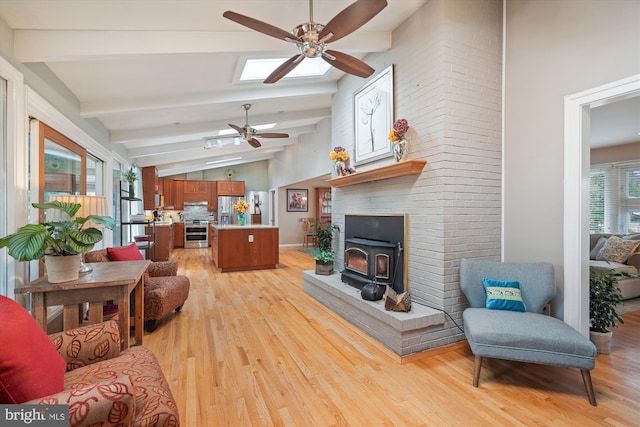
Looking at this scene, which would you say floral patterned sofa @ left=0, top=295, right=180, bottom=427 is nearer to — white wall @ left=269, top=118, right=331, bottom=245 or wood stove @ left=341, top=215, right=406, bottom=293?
wood stove @ left=341, top=215, right=406, bottom=293

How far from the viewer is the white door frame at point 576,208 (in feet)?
7.39

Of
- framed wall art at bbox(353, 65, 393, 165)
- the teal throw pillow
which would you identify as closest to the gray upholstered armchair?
the teal throw pillow

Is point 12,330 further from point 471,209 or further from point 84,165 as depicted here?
point 84,165

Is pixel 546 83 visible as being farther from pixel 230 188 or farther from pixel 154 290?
pixel 230 188

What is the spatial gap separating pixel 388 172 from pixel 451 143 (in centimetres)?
63

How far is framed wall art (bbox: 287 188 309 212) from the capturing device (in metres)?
9.58

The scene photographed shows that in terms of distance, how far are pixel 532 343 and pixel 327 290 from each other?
213cm

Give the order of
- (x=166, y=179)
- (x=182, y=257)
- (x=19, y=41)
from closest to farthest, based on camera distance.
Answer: (x=19, y=41) < (x=182, y=257) < (x=166, y=179)

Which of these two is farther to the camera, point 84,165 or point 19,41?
point 84,165

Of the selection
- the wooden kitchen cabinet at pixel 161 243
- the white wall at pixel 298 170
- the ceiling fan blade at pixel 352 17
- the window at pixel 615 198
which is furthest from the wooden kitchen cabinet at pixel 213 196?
the window at pixel 615 198

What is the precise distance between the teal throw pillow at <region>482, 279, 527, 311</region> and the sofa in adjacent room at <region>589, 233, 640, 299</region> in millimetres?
2425

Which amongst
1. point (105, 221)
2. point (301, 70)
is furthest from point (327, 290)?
point (301, 70)

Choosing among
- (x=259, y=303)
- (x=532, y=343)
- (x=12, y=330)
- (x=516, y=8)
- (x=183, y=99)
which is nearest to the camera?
(x=12, y=330)

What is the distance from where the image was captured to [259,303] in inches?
153
